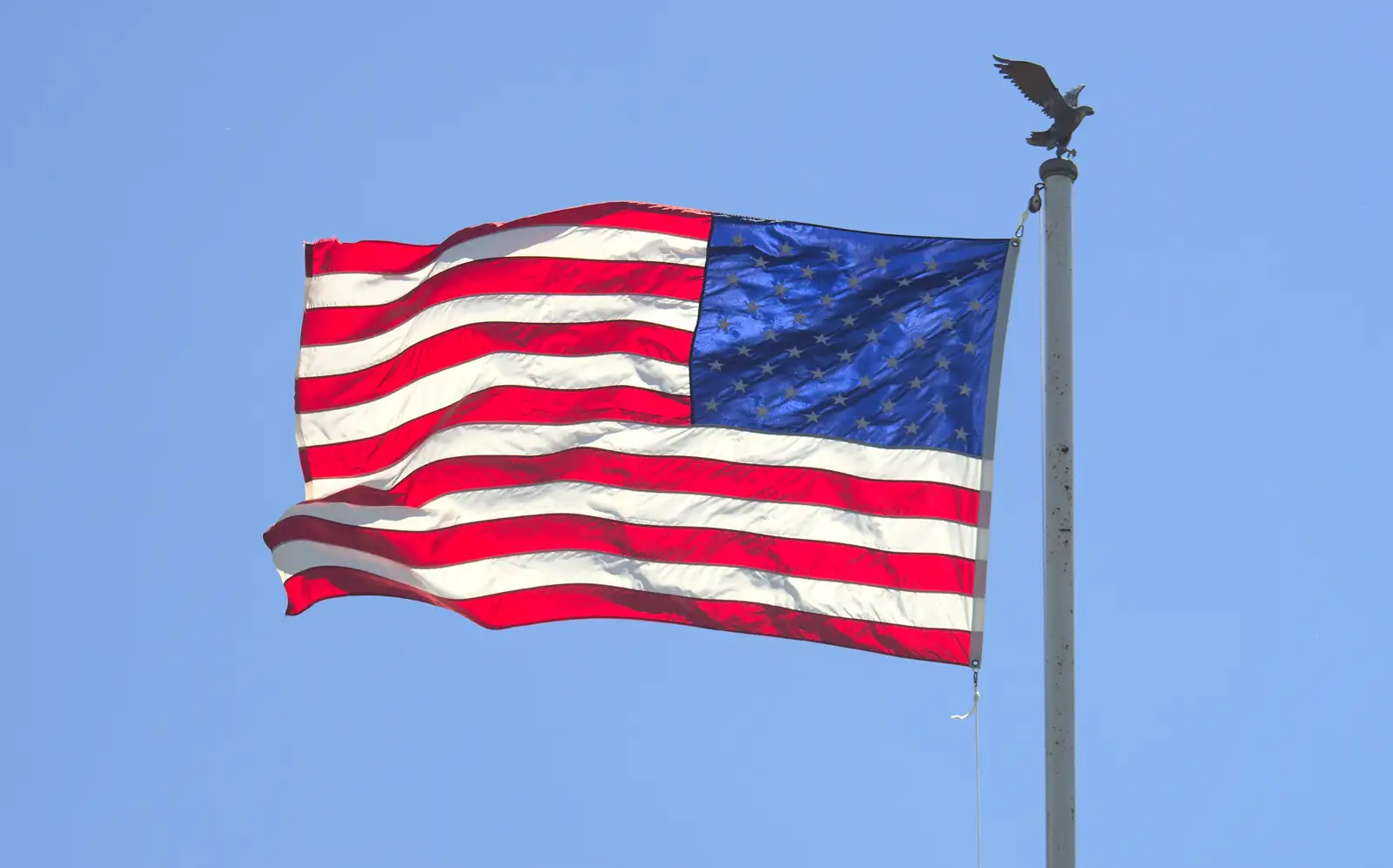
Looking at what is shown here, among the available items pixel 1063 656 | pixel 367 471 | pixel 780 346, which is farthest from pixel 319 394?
pixel 1063 656

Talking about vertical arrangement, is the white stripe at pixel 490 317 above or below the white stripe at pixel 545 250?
below

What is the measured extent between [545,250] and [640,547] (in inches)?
119

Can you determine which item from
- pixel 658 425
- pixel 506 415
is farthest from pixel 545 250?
pixel 658 425

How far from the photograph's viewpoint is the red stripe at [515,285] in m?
17.2

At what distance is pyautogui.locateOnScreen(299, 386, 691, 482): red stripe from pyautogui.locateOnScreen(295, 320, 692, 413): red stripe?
1.24 ft

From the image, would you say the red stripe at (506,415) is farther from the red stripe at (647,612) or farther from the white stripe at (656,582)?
the red stripe at (647,612)

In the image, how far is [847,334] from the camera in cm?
1636

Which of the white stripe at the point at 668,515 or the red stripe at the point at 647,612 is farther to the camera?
the white stripe at the point at 668,515

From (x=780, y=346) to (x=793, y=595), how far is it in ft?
Result: 7.50

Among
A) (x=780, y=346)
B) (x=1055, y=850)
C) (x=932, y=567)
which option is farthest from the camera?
(x=780, y=346)

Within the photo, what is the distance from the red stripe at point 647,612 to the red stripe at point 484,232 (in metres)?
3.03

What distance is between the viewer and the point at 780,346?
16.8 meters

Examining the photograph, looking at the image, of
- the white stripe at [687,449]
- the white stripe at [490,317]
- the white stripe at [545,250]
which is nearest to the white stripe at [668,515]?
the white stripe at [687,449]

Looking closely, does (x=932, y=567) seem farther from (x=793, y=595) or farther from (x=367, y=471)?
(x=367, y=471)
